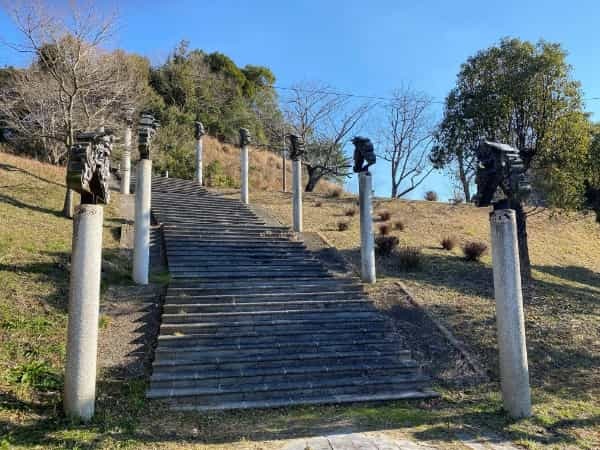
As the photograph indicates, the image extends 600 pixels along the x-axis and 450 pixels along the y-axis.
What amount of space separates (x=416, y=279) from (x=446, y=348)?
3630 millimetres

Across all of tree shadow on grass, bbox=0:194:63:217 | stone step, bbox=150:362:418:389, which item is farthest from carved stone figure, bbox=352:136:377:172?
tree shadow on grass, bbox=0:194:63:217

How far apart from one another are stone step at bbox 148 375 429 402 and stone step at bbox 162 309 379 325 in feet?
5.66

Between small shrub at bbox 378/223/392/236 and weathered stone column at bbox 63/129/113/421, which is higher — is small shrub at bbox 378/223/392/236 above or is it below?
above

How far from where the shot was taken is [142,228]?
31.8 feet

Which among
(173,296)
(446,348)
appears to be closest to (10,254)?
(173,296)

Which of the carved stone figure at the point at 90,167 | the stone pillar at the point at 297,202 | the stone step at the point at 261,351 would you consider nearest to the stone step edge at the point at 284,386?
the stone step at the point at 261,351

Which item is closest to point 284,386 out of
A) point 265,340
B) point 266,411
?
point 266,411

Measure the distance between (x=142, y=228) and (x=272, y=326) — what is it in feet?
11.7

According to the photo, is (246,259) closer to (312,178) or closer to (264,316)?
(264,316)

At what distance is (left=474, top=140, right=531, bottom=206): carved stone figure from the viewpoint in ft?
21.5

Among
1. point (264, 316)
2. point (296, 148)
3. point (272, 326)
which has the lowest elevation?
point (272, 326)

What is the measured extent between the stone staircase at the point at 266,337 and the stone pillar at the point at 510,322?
114cm

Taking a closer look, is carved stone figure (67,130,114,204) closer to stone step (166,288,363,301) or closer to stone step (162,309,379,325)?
stone step (162,309,379,325)

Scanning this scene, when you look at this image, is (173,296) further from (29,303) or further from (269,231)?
(269,231)
